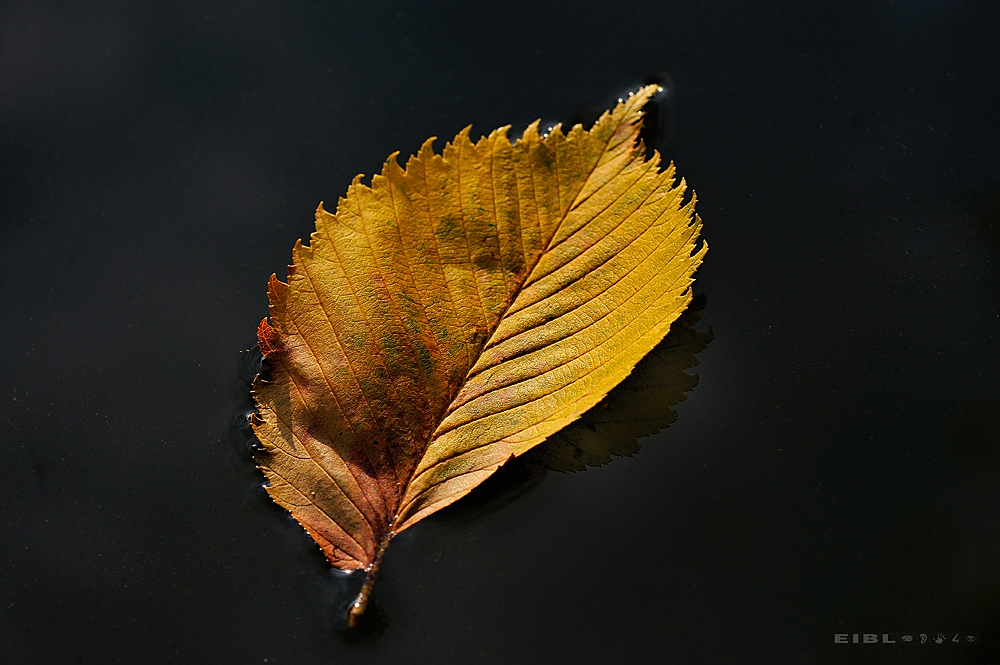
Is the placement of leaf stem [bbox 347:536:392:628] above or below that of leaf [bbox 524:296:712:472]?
below

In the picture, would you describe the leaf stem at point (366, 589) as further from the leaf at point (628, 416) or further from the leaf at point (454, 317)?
the leaf at point (628, 416)

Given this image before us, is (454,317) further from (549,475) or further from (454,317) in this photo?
(549,475)

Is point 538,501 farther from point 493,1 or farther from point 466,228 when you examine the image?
point 493,1

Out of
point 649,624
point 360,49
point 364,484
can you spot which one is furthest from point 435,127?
point 649,624

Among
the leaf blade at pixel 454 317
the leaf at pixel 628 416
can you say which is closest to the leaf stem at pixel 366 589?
the leaf blade at pixel 454 317

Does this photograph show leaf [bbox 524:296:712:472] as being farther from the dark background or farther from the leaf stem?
the leaf stem

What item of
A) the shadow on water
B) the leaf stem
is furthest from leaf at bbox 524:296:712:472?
the leaf stem
